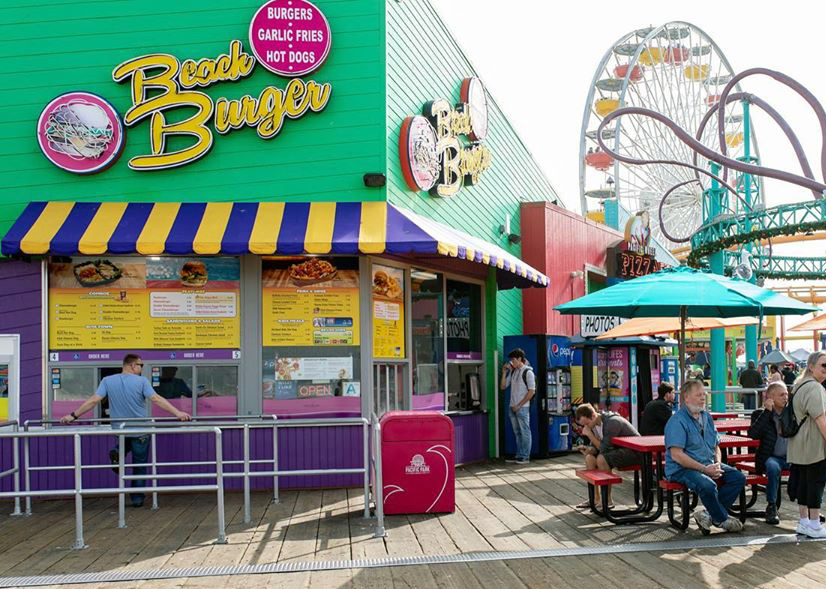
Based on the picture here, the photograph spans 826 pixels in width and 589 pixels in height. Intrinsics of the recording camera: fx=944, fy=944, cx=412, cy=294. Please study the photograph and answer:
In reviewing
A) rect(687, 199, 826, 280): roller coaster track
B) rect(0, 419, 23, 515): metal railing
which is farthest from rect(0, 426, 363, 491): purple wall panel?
rect(687, 199, 826, 280): roller coaster track

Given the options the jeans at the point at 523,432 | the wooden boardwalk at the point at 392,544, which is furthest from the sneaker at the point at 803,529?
the jeans at the point at 523,432

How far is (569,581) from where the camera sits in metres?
6.44

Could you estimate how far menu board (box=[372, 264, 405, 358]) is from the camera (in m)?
11.4

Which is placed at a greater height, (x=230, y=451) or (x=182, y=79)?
(x=182, y=79)

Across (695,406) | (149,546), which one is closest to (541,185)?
(695,406)

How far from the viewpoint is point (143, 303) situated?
35.6 feet

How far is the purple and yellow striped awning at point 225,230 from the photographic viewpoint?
9945 mm

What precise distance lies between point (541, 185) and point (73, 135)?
10.2 metres

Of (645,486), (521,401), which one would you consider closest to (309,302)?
(521,401)

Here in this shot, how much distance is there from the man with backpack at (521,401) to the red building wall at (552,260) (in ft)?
9.16

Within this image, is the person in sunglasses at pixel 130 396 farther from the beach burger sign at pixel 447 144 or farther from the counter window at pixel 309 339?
the beach burger sign at pixel 447 144

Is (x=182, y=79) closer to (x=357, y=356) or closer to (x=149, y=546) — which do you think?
(x=357, y=356)

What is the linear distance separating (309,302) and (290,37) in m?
3.10

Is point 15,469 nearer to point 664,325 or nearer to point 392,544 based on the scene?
point 392,544
